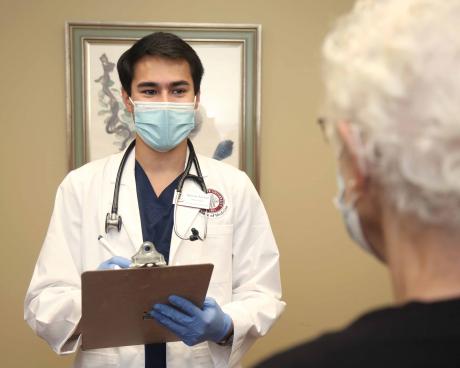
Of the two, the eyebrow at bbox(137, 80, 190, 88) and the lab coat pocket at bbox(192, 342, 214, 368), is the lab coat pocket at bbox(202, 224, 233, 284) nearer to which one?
the lab coat pocket at bbox(192, 342, 214, 368)

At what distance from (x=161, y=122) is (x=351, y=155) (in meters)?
1.13

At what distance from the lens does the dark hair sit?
1.79 metres

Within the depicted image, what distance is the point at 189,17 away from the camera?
8.27 feet

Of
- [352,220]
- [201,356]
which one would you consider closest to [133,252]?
[201,356]

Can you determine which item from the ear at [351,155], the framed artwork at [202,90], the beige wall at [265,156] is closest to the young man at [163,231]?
the framed artwork at [202,90]

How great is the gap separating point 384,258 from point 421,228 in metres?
0.11

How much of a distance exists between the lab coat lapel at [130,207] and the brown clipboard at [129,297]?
0.86ft

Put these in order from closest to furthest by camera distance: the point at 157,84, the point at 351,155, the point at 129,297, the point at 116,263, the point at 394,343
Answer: the point at 394,343 → the point at 351,155 → the point at 129,297 → the point at 116,263 → the point at 157,84

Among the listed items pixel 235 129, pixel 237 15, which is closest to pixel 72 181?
pixel 235 129

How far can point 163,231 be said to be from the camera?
68.4 inches

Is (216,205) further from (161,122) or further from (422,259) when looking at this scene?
(422,259)

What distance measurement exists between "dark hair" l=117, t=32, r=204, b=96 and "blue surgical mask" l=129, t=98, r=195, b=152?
0.36ft

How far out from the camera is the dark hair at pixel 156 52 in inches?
70.4

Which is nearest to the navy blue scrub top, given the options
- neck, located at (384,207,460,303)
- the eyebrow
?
the eyebrow
